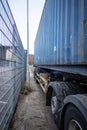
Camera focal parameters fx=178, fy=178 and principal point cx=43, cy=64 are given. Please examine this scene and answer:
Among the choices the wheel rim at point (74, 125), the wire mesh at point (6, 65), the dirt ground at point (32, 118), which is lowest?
the dirt ground at point (32, 118)

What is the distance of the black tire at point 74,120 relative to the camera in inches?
84.6

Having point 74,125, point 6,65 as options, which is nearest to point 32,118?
point 6,65

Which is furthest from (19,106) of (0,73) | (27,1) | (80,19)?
(27,1)

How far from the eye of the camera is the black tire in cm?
215

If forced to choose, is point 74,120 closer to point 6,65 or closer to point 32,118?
point 6,65

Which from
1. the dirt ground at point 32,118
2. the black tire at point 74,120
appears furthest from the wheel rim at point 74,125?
the dirt ground at point 32,118

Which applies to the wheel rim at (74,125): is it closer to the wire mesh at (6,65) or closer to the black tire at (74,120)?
the black tire at (74,120)

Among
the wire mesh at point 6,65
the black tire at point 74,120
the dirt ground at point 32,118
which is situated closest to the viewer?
the black tire at point 74,120

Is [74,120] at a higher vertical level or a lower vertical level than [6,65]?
lower

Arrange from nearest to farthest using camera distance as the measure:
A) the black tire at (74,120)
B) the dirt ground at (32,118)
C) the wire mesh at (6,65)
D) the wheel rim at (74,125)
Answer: the black tire at (74,120) < the wheel rim at (74,125) < the wire mesh at (6,65) < the dirt ground at (32,118)

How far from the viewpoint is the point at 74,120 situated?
2.42 meters

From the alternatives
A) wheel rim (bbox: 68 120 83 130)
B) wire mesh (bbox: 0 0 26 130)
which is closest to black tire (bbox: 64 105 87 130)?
wheel rim (bbox: 68 120 83 130)

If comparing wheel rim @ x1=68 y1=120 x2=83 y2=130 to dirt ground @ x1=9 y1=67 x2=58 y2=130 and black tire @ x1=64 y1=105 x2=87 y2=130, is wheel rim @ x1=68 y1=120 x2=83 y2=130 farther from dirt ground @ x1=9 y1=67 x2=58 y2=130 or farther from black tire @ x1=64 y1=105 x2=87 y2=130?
dirt ground @ x1=9 y1=67 x2=58 y2=130

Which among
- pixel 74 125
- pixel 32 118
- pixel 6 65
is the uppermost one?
pixel 6 65
